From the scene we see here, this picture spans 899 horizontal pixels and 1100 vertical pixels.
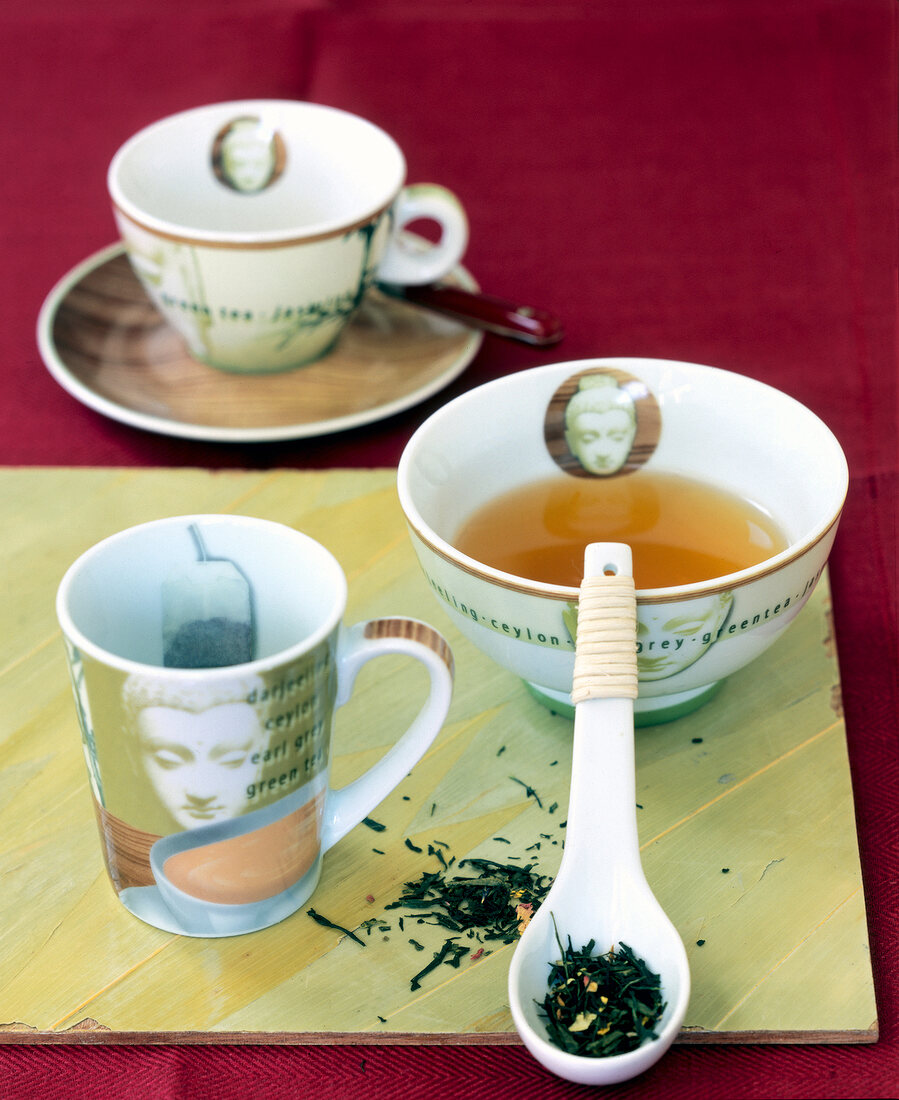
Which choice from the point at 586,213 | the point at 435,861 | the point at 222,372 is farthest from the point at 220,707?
the point at 586,213

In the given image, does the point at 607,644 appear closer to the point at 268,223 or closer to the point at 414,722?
the point at 414,722

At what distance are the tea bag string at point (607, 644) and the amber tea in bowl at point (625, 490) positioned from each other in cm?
4

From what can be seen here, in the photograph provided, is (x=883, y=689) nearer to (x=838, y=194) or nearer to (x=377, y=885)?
(x=377, y=885)

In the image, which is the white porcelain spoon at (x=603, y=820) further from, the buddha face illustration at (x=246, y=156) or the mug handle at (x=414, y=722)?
the buddha face illustration at (x=246, y=156)

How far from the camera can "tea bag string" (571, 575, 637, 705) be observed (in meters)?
0.56

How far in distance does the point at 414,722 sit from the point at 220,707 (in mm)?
115

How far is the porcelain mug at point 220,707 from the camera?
0.51 m

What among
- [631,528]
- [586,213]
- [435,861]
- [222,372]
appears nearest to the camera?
[435,861]

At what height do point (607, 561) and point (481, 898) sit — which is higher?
point (607, 561)

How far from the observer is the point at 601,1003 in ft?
1.71

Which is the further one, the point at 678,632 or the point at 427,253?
the point at 427,253

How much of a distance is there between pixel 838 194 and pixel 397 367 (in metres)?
0.55

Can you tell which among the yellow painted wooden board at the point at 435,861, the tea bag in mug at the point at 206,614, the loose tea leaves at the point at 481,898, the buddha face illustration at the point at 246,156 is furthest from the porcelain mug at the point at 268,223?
the loose tea leaves at the point at 481,898

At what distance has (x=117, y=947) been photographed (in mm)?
576
